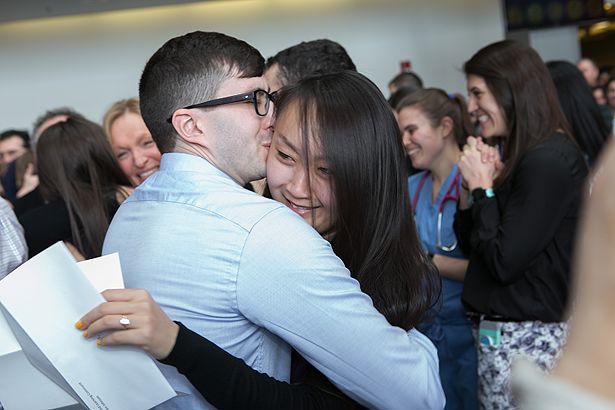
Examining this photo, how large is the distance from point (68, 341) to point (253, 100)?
1.97 ft

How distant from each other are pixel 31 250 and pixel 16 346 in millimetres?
1696

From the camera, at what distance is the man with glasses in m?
1.41

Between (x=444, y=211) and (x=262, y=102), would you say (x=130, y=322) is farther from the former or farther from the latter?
(x=444, y=211)

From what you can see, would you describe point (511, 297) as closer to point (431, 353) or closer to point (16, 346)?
point (431, 353)

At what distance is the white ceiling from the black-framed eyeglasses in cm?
819

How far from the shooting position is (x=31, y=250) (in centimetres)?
305

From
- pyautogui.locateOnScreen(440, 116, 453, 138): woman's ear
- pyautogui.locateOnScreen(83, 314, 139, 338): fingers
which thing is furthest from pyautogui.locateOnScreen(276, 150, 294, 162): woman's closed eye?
pyautogui.locateOnScreen(440, 116, 453, 138): woman's ear

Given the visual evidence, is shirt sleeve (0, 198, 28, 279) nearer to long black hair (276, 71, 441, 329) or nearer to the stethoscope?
long black hair (276, 71, 441, 329)

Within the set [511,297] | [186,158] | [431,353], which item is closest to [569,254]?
[511,297]

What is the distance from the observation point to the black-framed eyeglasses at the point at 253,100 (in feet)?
5.33

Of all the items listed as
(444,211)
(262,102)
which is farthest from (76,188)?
(262,102)

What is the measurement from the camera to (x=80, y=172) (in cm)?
317

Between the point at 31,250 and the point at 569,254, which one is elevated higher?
the point at 31,250

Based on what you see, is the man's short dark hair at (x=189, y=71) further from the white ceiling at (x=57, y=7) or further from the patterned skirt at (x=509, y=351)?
the white ceiling at (x=57, y=7)
